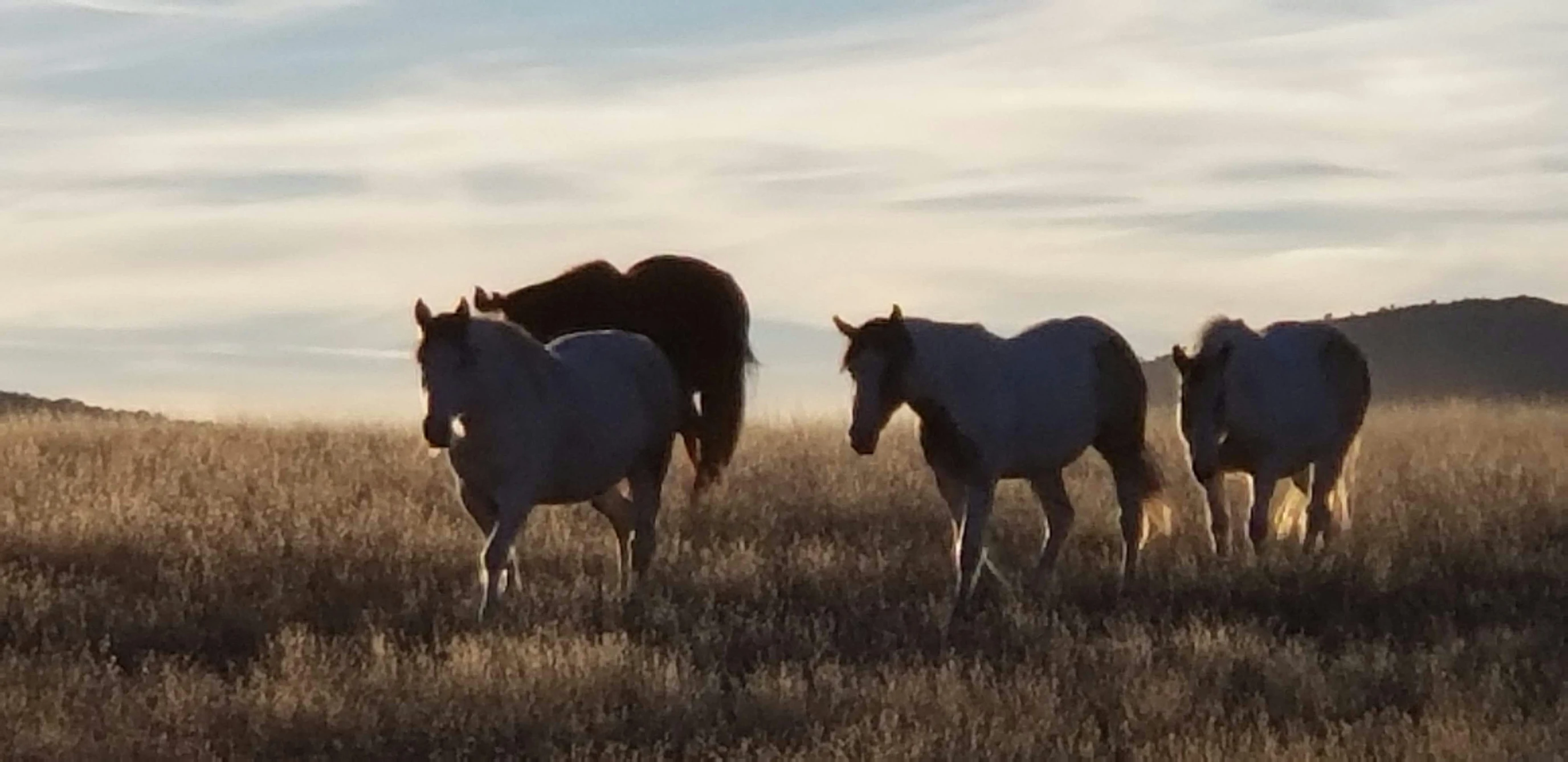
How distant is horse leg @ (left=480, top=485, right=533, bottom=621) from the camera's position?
34.5 ft

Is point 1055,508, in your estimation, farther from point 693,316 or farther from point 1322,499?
point 693,316

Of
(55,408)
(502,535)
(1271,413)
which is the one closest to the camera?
(502,535)

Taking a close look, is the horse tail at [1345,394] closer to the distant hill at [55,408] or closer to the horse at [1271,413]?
the horse at [1271,413]

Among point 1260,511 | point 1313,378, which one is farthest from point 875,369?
point 1313,378

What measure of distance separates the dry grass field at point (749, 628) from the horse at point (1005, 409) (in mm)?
431

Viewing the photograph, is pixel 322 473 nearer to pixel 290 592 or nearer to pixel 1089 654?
pixel 290 592

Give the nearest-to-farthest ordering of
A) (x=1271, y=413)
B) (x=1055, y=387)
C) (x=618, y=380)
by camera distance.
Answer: (x=618, y=380)
(x=1055, y=387)
(x=1271, y=413)

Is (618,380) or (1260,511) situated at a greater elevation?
(618,380)

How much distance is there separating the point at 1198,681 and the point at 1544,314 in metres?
51.7

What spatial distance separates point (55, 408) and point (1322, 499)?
92.2 feet

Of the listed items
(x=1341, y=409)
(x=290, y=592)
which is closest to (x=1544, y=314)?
(x=1341, y=409)

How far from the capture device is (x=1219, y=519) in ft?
42.1

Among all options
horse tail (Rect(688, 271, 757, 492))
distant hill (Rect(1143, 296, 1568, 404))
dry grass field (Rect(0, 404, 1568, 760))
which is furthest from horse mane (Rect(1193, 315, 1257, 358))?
distant hill (Rect(1143, 296, 1568, 404))

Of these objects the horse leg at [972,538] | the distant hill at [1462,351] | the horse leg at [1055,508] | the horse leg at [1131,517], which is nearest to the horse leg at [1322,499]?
the horse leg at [1131,517]
